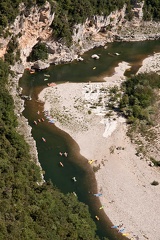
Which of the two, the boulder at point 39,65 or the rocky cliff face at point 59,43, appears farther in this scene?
the boulder at point 39,65

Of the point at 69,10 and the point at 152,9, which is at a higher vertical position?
the point at 69,10

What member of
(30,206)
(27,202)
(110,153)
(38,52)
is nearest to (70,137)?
(110,153)

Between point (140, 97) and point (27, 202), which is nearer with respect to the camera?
point (27, 202)

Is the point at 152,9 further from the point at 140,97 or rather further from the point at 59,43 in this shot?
the point at 140,97

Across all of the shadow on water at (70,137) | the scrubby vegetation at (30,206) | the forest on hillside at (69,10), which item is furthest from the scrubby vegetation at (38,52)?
the scrubby vegetation at (30,206)

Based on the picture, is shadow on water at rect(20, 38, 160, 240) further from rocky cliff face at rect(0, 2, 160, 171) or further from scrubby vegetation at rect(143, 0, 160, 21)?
scrubby vegetation at rect(143, 0, 160, 21)

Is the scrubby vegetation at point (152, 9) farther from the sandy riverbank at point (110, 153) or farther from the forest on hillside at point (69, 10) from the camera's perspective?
the sandy riverbank at point (110, 153)

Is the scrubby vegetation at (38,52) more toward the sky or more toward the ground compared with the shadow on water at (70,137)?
more toward the sky

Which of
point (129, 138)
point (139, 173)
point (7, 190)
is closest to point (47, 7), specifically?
point (129, 138)
